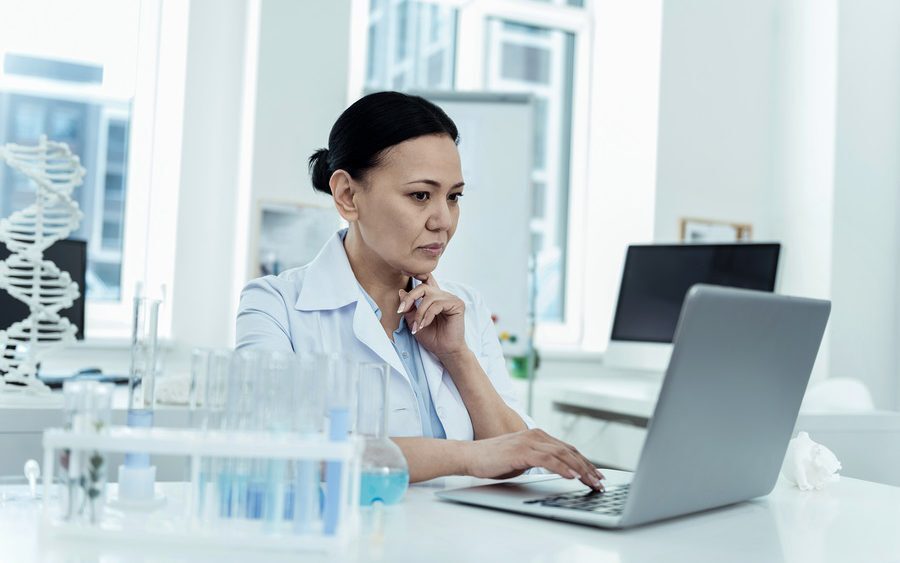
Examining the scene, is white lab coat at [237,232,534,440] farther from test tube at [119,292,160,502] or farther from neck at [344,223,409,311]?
test tube at [119,292,160,502]

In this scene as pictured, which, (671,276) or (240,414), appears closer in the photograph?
(240,414)

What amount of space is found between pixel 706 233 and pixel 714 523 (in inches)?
127

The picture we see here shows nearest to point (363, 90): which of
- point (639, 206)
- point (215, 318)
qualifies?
point (215, 318)

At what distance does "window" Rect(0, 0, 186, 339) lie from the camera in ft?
11.3

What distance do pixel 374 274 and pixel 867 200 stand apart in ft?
9.91

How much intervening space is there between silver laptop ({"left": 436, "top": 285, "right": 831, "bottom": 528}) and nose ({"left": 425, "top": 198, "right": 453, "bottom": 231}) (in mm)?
549

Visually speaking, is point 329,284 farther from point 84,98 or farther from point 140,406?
point 84,98

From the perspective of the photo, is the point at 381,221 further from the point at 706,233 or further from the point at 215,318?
the point at 706,233

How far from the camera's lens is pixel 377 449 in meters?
1.06

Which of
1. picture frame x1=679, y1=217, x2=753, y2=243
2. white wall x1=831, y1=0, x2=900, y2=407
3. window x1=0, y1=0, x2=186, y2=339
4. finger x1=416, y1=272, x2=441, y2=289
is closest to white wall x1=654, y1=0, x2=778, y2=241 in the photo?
picture frame x1=679, y1=217, x2=753, y2=243

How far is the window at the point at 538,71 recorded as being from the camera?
4.25 m

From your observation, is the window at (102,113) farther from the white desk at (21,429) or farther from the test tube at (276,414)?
the test tube at (276,414)

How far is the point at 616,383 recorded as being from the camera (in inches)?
143

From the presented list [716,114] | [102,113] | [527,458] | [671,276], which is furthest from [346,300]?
[716,114]
